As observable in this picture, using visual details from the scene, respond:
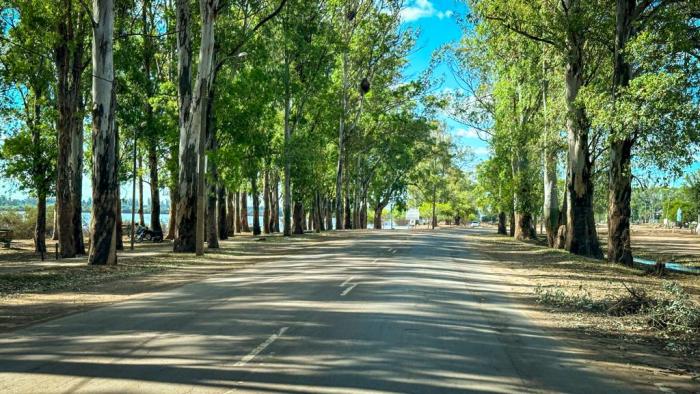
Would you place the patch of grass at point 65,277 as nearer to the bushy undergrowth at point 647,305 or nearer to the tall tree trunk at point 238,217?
the bushy undergrowth at point 647,305

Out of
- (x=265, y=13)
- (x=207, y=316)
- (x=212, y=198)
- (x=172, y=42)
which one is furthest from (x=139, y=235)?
(x=207, y=316)

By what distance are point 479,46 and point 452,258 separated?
61.6ft

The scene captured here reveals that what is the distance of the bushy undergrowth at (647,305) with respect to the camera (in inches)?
399

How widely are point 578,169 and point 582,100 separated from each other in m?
5.54

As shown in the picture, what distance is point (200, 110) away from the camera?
78.6 ft

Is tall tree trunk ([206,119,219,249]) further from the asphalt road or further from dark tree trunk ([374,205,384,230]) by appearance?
dark tree trunk ([374,205,384,230])

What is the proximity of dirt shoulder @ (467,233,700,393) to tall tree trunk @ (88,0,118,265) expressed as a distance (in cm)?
1203

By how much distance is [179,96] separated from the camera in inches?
978

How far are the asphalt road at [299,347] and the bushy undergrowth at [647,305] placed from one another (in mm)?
1494

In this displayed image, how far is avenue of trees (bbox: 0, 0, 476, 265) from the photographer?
23281 mm

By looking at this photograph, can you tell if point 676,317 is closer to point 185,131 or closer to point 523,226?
point 185,131

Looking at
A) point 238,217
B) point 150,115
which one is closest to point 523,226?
point 238,217

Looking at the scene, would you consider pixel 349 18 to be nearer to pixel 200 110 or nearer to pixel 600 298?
pixel 200 110

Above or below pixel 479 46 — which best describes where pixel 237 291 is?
below
